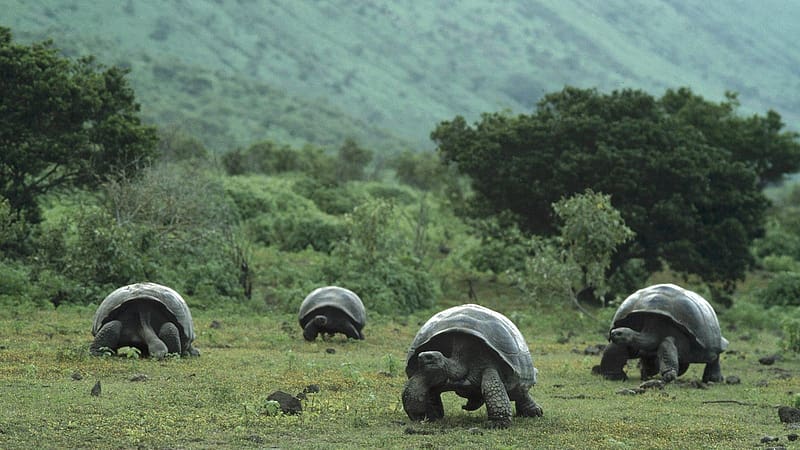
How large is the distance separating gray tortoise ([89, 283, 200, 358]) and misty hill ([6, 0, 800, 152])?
5155 cm

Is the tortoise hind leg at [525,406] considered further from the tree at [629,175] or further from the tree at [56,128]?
the tree at [629,175]

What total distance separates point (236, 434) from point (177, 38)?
348 ft

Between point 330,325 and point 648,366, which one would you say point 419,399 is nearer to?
point 648,366

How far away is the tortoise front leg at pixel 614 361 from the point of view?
1298cm

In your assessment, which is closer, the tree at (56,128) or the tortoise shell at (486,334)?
the tortoise shell at (486,334)

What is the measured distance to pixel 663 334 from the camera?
41.8 ft

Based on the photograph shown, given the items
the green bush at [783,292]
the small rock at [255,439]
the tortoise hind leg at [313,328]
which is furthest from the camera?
the green bush at [783,292]

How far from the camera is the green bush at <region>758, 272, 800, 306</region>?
27.8 meters

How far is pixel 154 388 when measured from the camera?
10.3 metres

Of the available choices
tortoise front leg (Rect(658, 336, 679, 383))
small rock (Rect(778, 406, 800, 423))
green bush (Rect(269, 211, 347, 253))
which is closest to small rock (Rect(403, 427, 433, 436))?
small rock (Rect(778, 406, 800, 423))

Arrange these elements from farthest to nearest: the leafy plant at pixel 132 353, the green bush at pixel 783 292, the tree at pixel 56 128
Result: the green bush at pixel 783 292 < the tree at pixel 56 128 < the leafy plant at pixel 132 353

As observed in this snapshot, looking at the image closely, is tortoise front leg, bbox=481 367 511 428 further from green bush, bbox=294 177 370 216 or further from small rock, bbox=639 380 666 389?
green bush, bbox=294 177 370 216

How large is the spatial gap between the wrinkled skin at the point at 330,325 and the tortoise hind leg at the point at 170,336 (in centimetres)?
380

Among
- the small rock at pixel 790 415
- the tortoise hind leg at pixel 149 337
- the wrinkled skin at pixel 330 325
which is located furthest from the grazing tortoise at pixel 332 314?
the small rock at pixel 790 415
